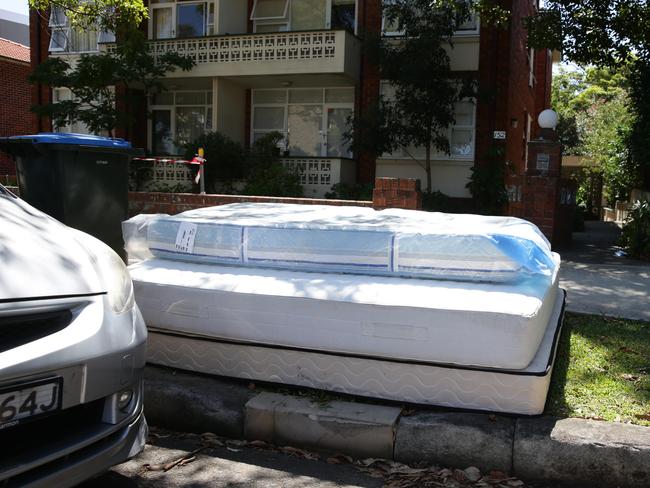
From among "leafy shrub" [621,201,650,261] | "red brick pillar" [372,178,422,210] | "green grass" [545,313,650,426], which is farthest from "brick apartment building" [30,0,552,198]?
"green grass" [545,313,650,426]

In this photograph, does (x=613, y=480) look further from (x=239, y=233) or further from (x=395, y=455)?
(x=239, y=233)

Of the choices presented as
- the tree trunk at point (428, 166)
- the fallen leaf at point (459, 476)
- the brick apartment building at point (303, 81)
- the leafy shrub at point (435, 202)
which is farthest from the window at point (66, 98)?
the fallen leaf at point (459, 476)

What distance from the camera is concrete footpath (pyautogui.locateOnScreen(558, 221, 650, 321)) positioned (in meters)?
6.12

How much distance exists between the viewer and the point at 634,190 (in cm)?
1756

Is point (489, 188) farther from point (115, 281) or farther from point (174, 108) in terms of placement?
point (115, 281)

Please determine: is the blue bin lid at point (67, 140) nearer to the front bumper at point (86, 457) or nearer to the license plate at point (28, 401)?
the front bumper at point (86, 457)

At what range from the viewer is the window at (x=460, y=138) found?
54.6 ft

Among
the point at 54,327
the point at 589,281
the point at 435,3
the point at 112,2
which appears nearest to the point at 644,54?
the point at 435,3

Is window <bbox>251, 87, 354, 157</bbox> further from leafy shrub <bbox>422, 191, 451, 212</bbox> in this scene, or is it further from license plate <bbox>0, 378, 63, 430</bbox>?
license plate <bbox>0, 378, 63, 430</bbox>

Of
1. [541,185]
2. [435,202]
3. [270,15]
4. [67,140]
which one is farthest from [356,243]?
[270,15]

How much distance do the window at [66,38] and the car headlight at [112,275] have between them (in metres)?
19.4

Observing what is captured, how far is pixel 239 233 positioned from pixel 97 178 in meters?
2.35

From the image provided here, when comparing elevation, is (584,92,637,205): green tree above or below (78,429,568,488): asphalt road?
above

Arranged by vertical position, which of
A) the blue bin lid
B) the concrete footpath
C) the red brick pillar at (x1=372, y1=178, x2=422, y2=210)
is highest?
the blue bin lid
